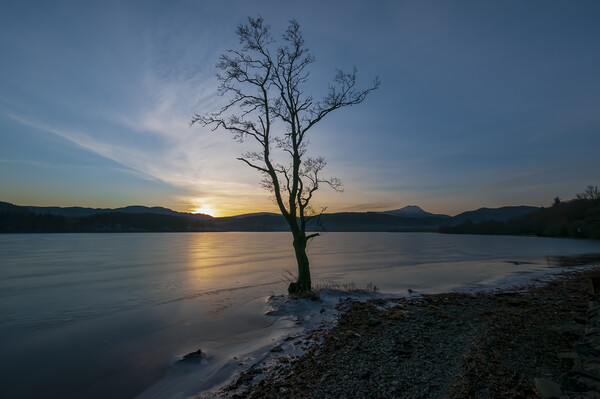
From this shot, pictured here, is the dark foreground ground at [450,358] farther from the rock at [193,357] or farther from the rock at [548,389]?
the rock at [193,357]

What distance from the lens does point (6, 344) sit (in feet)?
32.8

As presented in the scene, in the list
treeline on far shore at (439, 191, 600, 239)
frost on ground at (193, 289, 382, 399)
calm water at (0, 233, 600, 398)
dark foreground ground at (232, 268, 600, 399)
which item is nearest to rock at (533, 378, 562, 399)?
dark foreground ground at (232, 268, 600, 399)

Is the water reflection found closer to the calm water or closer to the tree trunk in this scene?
the calm water

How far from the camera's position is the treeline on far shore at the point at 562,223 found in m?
85.3

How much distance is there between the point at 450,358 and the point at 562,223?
118698mm

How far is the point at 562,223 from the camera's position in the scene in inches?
3765

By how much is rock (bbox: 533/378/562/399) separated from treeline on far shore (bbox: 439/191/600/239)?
103 metres

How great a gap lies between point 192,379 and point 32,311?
12.2m

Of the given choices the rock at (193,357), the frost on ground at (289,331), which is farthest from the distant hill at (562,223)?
the rock at (193,357)

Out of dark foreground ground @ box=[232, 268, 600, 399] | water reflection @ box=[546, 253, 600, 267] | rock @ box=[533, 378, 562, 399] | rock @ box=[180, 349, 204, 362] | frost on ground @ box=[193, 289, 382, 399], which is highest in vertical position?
rock @ box=[533, 378, 562, 399]

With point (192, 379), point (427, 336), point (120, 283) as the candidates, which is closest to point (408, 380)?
point (427, 336)

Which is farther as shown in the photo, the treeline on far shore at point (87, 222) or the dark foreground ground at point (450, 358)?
the treeline on far shore at point (87, 222)

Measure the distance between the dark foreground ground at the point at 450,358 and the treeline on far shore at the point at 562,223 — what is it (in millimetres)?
98795

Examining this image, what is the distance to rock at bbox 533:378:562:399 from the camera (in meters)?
4.32
